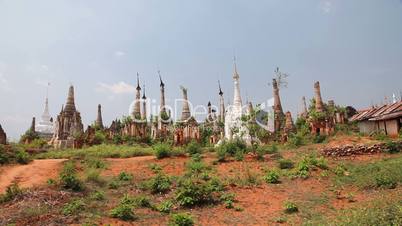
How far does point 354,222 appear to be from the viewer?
7977 mm

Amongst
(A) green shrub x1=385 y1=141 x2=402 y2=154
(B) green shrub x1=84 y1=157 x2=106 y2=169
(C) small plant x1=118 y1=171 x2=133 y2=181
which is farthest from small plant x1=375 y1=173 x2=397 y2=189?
(B) green shrub x1=84 y1=157 x2=106 y2=169

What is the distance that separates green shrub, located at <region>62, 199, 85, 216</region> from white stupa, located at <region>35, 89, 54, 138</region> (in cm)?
3182

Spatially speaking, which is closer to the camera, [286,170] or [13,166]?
[286,170]

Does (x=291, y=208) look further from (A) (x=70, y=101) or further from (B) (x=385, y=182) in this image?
(A) (x=70, y=101)

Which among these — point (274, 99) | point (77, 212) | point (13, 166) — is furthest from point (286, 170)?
point (274, 99)

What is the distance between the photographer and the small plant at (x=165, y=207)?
1116cm

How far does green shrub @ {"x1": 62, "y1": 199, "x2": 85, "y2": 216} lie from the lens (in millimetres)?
10039

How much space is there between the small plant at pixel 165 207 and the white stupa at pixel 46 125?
32.3 metres

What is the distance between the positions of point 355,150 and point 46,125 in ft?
116

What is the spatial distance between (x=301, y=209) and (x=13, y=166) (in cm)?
1397

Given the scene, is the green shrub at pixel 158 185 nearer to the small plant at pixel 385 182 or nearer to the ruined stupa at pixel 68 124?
the small plant at pixel 385 182

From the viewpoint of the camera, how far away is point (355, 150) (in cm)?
1891

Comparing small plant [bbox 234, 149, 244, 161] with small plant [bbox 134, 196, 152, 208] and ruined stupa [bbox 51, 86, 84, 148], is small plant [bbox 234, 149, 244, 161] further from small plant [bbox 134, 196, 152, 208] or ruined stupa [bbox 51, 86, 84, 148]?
ruined stupa [bbox 51, 86, 84, 148]

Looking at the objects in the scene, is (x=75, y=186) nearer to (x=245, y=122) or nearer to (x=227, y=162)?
(x=227, y=162)
